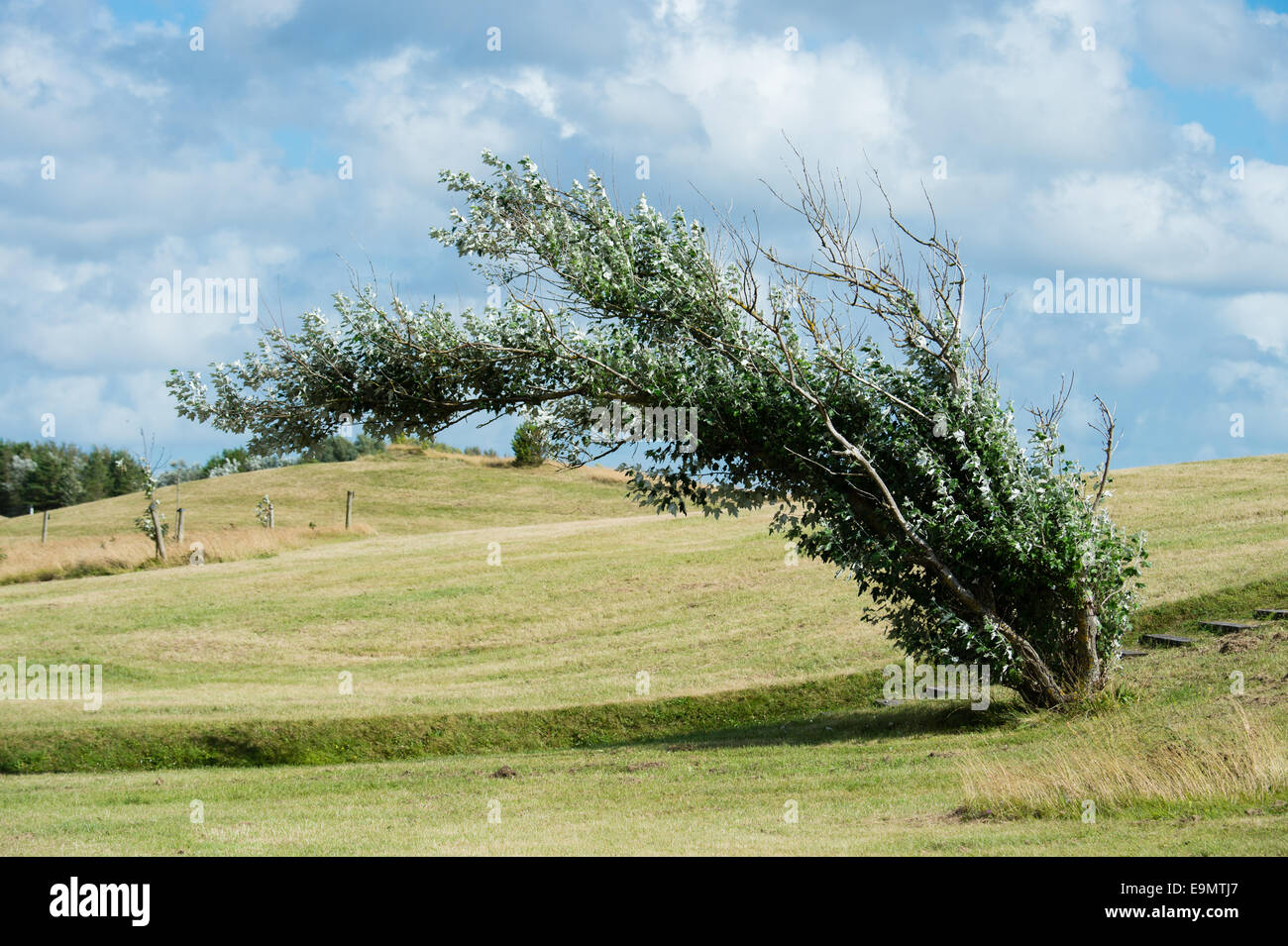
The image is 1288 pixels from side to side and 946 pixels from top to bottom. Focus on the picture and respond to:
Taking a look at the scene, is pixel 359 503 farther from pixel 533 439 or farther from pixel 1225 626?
pixel 1225 626

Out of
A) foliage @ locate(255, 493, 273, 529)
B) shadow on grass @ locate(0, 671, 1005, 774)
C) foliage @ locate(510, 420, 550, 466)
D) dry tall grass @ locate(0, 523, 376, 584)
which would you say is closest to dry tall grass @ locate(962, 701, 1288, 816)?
shadow on grass @ locate(0, 671, 1005, 774)

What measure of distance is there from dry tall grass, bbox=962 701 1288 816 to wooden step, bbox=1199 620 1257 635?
19.9 feet

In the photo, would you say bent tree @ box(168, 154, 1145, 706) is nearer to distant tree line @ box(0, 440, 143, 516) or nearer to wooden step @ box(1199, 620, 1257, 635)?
wooden step @ box(1199, 620, 1257, 635)

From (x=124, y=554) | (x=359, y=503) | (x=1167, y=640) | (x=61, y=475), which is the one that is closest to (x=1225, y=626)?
(x=1167, y=640)

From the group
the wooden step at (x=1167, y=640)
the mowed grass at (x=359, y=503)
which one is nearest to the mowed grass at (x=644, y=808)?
the wooden step at (x=1167, y=640)

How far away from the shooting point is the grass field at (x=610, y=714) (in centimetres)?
1076

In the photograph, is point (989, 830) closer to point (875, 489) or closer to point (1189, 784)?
point (1189, 784)

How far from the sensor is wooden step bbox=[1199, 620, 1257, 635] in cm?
1783

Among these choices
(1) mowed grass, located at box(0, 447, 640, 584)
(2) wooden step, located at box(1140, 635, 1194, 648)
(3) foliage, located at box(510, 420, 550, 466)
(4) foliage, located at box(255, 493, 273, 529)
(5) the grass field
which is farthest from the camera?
(4) foliage, located at box(255, 493, 273, 529)

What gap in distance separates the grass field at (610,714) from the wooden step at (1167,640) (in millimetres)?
390

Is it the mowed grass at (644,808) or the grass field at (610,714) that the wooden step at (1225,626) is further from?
the mowed grass at (644,808)

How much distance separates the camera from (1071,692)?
15.8 metres
